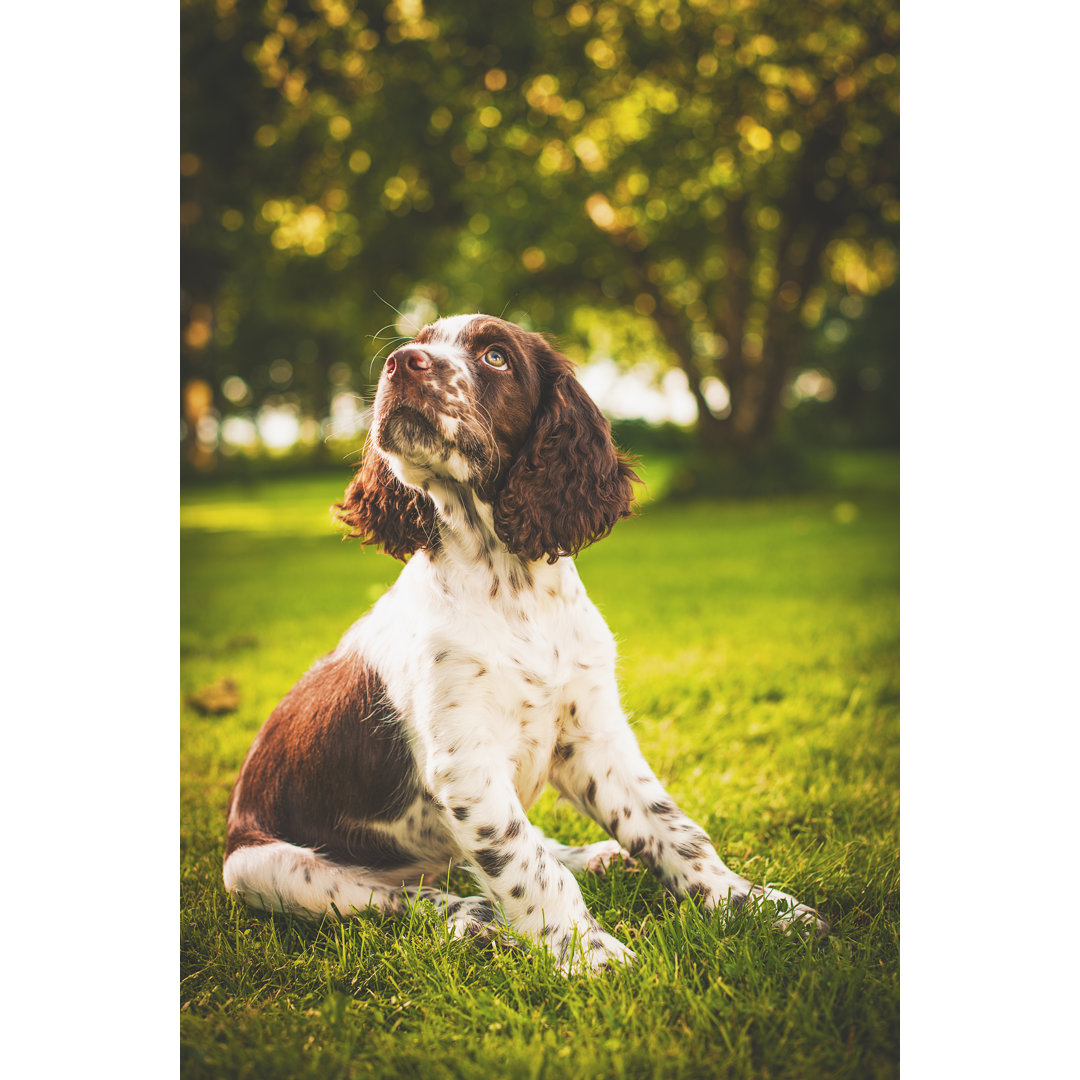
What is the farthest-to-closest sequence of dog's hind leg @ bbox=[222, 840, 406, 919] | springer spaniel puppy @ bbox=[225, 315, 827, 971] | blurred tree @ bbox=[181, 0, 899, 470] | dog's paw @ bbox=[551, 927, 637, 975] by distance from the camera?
blurred tree @ bbox=[181, 0, 899, 470] < dog's hind leg @ bbox=[222, 840, 406, 919] < springer spaniel puppy @ bbox=[225, 315, 827, 971] < dog's paw @ bbox=[551, 927, 637, 975]

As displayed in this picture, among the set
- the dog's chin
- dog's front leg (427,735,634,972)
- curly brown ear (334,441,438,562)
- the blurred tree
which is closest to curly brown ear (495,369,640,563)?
the dog's chin

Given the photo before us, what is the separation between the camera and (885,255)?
9.46 metres

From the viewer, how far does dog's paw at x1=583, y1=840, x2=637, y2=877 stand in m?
2.20

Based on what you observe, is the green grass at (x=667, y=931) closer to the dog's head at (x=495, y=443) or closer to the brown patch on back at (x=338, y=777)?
the brown patch on back at (x=338, y=777)

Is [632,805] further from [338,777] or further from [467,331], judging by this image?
[467,331]

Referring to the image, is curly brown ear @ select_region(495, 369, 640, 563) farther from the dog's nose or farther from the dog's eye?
the dog's nose

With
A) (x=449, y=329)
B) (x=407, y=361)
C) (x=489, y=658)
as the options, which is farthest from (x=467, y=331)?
(x=489, y=658)

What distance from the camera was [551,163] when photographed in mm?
9477

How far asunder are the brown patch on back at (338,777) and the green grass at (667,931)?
0.18 meters

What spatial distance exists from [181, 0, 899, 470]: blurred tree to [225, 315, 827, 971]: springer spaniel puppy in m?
2.26

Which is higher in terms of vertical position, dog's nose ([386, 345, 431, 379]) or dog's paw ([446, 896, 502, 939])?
dog's nose ([386, 345, 431, 379])

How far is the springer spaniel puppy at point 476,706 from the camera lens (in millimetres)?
1806

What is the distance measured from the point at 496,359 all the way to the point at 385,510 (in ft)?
1.73

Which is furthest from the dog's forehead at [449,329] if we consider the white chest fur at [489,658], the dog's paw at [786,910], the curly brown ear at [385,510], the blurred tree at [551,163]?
the blurred tree at [551,163]
